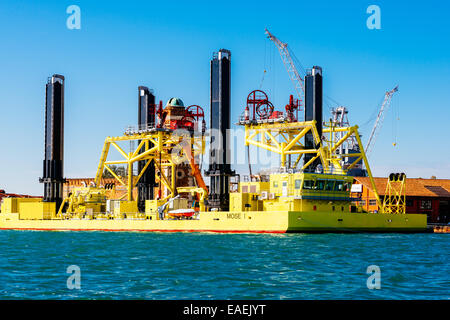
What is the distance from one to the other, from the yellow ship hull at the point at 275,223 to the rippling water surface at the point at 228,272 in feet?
56.8

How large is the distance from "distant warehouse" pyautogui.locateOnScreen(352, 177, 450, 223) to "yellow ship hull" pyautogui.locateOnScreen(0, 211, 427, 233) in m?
17.2

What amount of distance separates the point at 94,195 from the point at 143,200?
963cm

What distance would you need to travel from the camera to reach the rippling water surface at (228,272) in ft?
74.3

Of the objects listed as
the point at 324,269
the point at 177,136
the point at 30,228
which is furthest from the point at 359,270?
the point at 30,228

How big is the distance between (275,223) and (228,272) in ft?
114

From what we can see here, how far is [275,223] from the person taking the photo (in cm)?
6278

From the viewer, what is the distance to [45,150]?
92312mm

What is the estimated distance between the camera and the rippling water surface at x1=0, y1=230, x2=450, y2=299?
74.3ft
